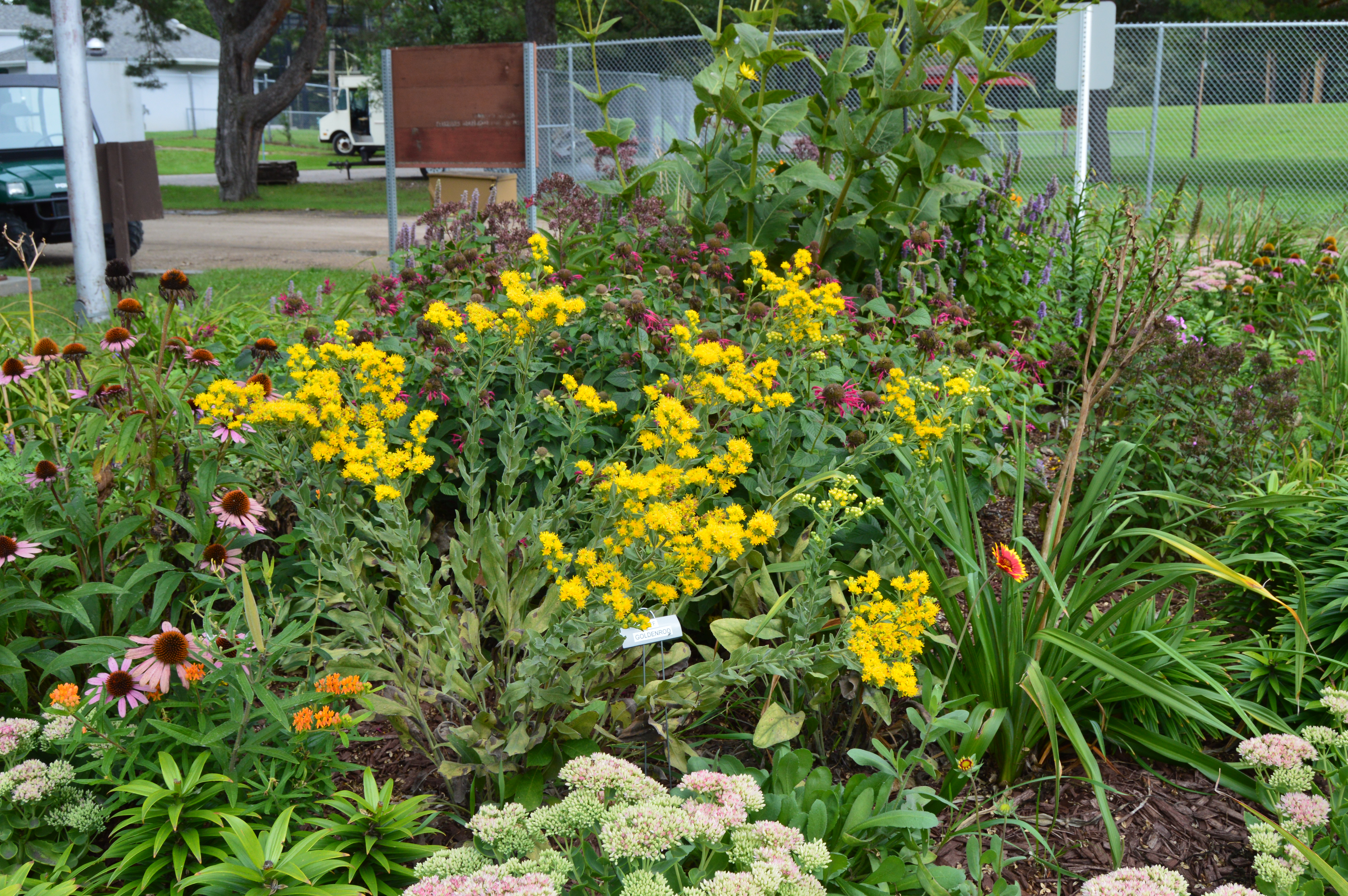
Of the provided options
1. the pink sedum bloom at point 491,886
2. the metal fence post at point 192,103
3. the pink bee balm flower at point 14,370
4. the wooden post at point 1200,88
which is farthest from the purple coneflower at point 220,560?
the metal fence post at point 192,103

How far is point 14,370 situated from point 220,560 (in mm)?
837

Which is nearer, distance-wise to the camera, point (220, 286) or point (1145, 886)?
point (1145, 886)

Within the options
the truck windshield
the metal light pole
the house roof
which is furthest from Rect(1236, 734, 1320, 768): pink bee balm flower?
the house roof

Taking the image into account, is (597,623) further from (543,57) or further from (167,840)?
(543,57)

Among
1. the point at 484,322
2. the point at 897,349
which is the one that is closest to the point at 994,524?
the point at 897,349

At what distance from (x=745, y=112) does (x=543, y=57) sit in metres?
8.40

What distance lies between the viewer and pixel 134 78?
1655 inches

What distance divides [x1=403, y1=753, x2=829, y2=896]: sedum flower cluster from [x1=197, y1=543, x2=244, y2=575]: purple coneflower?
1.02 metres

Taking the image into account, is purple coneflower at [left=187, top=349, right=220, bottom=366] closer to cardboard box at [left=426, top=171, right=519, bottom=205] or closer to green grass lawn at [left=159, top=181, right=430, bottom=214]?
cardboard box at [left=426, top=171, right=519, bottom=205]

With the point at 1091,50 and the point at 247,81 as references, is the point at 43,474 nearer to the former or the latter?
the point at 1091,50

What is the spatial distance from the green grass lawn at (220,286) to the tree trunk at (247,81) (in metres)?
9.39

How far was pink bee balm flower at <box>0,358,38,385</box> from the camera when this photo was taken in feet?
8.67

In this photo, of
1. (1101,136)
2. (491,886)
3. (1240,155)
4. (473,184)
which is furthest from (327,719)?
(1240,155)

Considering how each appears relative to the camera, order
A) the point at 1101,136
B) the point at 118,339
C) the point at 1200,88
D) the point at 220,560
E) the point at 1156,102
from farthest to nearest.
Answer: the point at 1101,136 < the point at 1200,88 < the point at 1156,102 < the point at 118,339 < the point at 220,560
